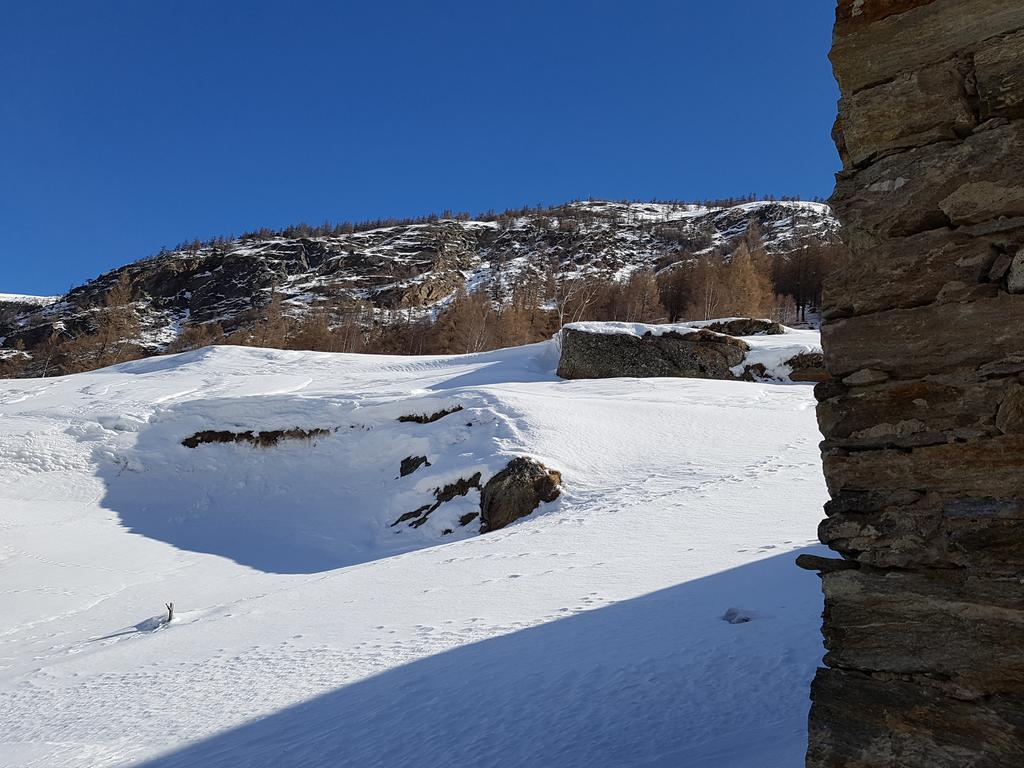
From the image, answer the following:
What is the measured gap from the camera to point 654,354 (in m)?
22.6

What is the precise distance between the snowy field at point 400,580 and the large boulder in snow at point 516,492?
35 cm

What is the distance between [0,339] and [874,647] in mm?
99118

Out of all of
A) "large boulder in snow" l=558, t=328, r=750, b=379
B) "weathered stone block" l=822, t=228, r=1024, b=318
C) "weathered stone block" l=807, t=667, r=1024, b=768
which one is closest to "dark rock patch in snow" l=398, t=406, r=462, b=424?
"large boulder in snow" l=558, t=328, r=750, b=379

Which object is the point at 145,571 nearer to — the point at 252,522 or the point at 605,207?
the point at 252,522

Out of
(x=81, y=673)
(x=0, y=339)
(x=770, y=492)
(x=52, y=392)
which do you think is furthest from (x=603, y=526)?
(x=0, y=339)

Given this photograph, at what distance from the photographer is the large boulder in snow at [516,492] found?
1188 centimetres

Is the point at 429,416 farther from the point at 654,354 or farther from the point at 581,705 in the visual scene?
the point at 581,705

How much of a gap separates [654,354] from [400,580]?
15935mm

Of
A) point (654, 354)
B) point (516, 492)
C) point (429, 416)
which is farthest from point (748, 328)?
point (516, 492)

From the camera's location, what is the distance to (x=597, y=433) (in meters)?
14.4

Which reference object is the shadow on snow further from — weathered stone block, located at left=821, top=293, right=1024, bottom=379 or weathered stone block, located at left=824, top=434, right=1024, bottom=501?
weathered stone block, located at left=821, top=293, right=1024, bottom=379

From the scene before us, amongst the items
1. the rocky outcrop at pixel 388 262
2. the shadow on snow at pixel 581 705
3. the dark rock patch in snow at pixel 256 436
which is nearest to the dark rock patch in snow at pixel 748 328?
the dark rock patch in snow at pixel 256 436

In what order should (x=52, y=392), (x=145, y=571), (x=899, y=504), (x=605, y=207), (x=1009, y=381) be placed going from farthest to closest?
(x=605, y=207) → (x=52, y=392) → (x=145, y=571) → (x=899, y=504) → (x=1009, y=381)

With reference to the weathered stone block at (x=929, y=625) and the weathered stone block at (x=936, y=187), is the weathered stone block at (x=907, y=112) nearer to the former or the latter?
A: the weathered stone block at (x=936, y=187)
